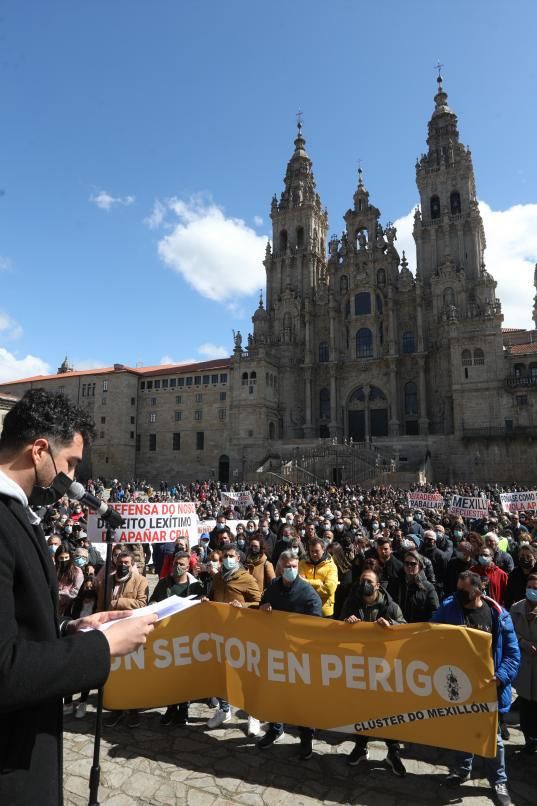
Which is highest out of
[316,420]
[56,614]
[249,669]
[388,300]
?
[388,300]

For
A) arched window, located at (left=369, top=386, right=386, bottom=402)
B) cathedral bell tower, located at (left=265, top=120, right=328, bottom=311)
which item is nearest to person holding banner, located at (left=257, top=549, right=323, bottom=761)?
arched window, located at (left=369, top=386, right=386, bottom=402)

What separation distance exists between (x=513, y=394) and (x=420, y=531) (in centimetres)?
3322

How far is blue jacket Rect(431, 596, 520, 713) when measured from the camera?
462 centimetres

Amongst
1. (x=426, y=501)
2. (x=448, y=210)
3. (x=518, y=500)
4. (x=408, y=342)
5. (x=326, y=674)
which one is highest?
(x=448, y=210)

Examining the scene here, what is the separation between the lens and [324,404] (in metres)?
52.5

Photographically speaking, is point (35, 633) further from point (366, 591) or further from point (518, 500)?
point (518, 500)

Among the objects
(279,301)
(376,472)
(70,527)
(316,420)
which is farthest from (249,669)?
(279,301)

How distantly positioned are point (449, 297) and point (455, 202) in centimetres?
1158

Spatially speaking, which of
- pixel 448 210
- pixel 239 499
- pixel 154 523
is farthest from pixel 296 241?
pixel 154 523

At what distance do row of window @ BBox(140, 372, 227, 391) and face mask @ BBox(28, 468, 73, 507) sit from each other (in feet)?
161

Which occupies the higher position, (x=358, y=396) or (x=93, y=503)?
(x=358, y=396)

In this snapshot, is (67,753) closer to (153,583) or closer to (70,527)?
(153,583)

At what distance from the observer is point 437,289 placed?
47438 mm

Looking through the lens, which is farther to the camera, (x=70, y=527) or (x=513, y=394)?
(x=513, y=394)
